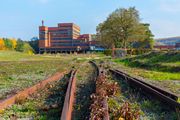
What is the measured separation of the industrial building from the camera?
163375mm

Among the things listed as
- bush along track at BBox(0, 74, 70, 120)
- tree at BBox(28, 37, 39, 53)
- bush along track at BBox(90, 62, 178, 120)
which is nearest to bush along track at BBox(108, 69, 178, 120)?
bush along track at BBox(90, 62, 178, 120)

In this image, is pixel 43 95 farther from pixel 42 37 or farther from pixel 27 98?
pixel 42 37

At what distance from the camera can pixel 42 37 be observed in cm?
16638

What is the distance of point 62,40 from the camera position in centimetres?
16975

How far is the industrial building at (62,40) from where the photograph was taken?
536ft

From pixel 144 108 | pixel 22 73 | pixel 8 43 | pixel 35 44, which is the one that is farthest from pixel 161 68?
pixel 35 44

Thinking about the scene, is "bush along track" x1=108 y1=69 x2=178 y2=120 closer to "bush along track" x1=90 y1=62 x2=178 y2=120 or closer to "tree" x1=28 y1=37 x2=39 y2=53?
"bush along track" x1=90 y1=62 x2=178 y2=120

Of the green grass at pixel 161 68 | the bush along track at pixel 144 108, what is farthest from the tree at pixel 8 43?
the bush along track at pixel 144 108

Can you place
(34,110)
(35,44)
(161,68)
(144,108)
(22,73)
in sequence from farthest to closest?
(35,44) → (161,68) → (22,73) → (144,108) → (34,110)

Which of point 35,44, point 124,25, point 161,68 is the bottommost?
point 161,68

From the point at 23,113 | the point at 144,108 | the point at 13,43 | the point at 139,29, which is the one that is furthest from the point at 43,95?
the point at 13,43

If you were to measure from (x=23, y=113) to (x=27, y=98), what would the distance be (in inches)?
66.3

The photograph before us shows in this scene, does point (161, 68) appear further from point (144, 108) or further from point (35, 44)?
point (35, 44)

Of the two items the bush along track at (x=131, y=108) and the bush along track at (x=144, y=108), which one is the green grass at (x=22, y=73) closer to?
the bush along track at (x=131, y=108)
